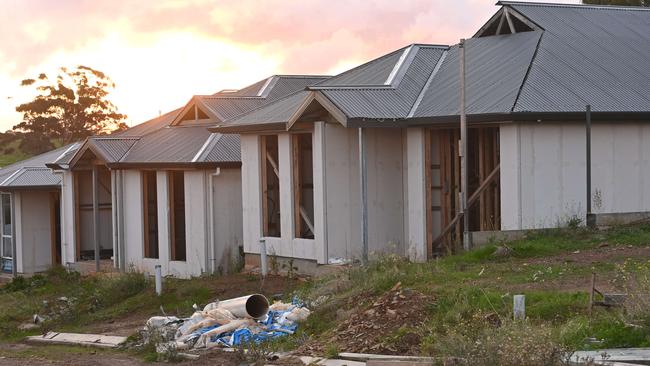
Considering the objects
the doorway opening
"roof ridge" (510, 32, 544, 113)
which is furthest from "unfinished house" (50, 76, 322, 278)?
"roof ridge" (510, 32, 544, 113)

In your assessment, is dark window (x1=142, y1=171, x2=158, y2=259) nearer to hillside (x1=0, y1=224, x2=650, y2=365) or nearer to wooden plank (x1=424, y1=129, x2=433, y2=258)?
hillside (x1=0, y1=224, x2=650, y2=365)

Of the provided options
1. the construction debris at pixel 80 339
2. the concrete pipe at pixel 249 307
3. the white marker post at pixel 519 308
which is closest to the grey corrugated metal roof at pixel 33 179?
the construction debris at pixel 80 339

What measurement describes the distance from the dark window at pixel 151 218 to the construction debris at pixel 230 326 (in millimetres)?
10695

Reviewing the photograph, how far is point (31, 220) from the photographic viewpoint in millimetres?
31172

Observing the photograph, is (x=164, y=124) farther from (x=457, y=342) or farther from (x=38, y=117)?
(x=38, y=117)

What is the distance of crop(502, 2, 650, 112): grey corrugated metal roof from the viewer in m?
19.6

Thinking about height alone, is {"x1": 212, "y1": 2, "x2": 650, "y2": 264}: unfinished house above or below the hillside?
above

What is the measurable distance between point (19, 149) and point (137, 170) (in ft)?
138

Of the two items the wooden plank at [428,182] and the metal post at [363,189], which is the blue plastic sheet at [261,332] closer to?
the metal post at [363,189]

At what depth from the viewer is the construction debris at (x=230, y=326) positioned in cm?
1446

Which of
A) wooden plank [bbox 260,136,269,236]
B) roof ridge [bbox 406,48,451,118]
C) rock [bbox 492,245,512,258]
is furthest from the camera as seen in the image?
wooden plank [bbox 260,136,269,236]

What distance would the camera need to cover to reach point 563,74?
20594mm

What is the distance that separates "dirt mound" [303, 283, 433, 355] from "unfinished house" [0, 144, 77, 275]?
18.8 m

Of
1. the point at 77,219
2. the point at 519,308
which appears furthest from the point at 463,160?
the point at 77,219
